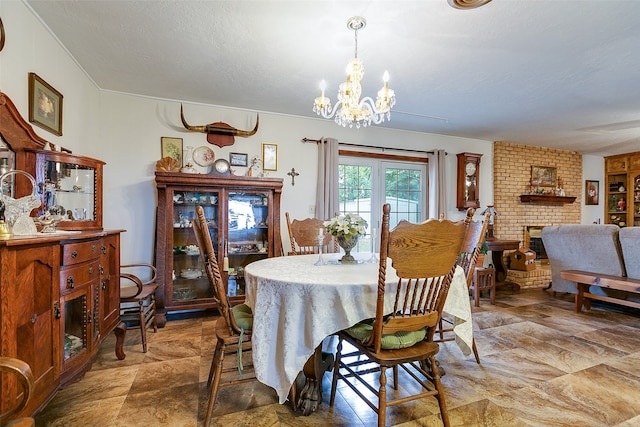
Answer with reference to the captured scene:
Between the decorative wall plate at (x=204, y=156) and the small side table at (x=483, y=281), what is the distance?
3.51 m

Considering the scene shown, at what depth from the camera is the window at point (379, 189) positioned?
4.62 m

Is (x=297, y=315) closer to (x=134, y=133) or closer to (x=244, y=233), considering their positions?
(x=244, y=233)

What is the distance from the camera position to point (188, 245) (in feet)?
11.5

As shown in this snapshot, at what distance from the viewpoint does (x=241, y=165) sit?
3.90 metres

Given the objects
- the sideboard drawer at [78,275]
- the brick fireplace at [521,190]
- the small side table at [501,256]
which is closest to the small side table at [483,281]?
the small side table at [501,256]

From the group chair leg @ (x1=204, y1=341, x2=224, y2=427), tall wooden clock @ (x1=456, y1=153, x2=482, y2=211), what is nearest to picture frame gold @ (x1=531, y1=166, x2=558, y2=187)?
tall wooden clock @ (x1=456, y1=153, x2=482, y2=211)

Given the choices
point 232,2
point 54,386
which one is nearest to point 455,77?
point 232,2

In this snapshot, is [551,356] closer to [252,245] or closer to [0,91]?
[252,245]

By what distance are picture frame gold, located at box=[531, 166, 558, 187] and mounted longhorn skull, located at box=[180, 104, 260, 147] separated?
5146 millimetres

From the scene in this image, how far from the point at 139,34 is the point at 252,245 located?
2246 mm

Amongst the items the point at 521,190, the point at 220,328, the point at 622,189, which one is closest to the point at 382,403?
the point at 220,328

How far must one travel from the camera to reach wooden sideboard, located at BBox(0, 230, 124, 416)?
4.23ft

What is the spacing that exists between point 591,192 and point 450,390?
6.80m

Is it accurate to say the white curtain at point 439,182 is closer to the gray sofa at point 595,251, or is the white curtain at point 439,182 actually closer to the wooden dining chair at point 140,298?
the gray sofa at point 595,251
